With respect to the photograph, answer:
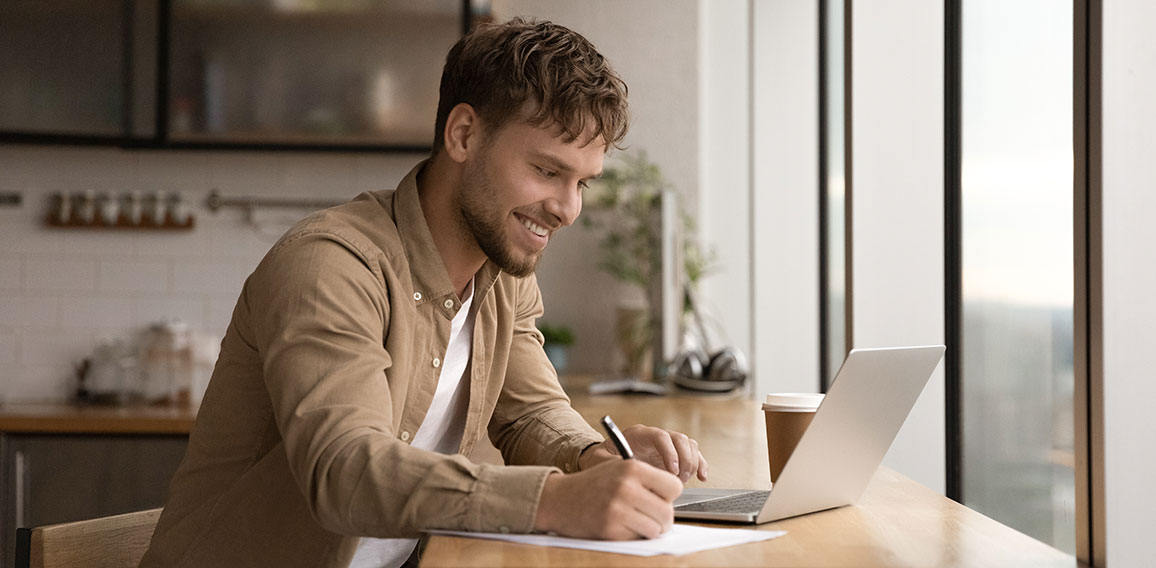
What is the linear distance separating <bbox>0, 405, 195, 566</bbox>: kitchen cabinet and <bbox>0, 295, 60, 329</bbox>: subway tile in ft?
2.14

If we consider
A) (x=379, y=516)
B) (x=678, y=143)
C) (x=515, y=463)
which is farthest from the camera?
(x=678, y=143)

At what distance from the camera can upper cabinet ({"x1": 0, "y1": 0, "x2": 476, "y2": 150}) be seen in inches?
139

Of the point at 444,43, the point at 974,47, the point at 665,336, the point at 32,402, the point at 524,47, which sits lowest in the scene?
the point at 32,402

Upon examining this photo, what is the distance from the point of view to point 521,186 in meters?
1.43

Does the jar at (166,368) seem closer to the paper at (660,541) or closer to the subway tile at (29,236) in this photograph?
the subway tile at (29,236)

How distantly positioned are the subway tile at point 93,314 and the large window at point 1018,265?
2.81m

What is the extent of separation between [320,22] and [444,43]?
16.4 inches

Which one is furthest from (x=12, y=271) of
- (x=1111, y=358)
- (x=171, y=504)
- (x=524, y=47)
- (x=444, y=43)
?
(x=1111, y=358)

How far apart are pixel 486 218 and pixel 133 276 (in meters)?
2.77

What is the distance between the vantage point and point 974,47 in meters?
2.26

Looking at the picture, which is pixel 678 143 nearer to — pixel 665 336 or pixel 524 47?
pixel 665 336

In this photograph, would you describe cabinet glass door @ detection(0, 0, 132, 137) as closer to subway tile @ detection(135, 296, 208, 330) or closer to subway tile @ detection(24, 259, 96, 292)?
subway tile @ detection(24, 259, 96, 292)

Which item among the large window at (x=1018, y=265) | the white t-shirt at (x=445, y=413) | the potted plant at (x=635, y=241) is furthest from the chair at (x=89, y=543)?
the potted plant at (x=635, y=241)

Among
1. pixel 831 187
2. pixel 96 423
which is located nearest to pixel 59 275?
pixel 96 423
